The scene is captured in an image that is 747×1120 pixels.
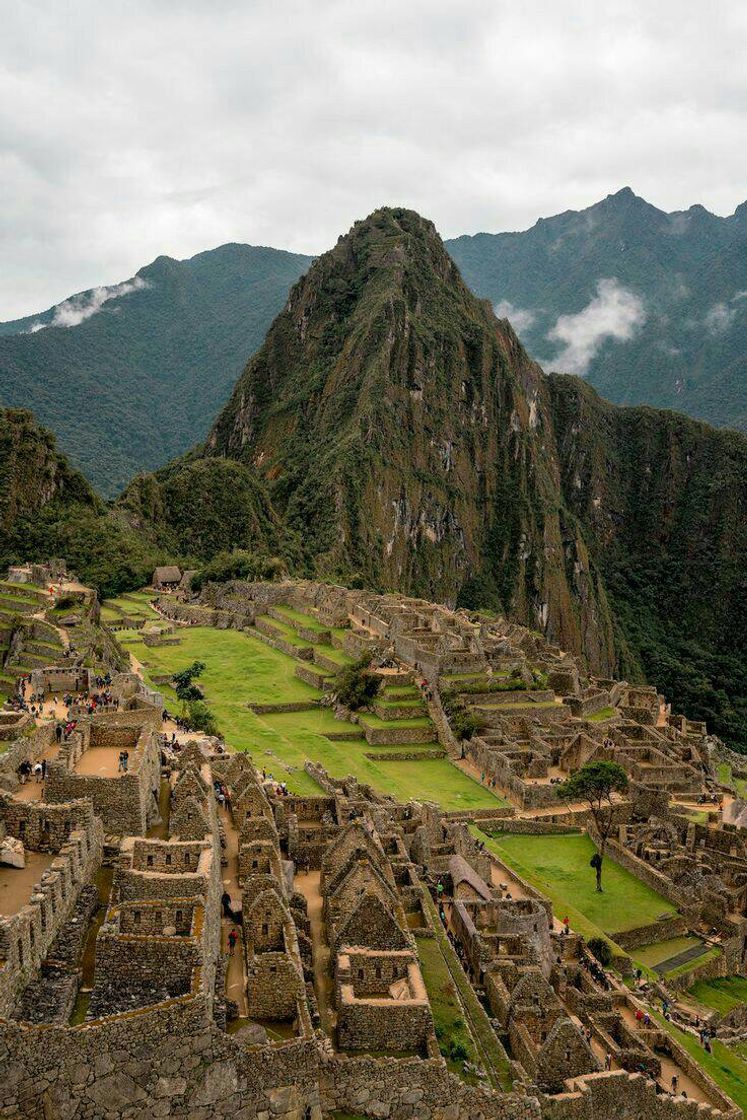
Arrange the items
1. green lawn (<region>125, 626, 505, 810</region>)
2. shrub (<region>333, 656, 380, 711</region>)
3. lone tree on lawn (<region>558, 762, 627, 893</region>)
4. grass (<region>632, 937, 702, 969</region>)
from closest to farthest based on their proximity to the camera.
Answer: grass (<region>632, 937, 702, 969</region>) < green lawn (<region>125, 626, 505, 810</region>) < lone tree on lawn (<region>558, 762, 627, 893</region>) < shrub (<region>333, 656, 380, 711</region>)

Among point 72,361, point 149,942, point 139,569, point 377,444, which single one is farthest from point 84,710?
point 72,361

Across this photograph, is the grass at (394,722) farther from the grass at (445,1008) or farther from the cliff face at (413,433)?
the cliff face at (413,433)

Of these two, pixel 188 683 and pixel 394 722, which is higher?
pixel 188 683

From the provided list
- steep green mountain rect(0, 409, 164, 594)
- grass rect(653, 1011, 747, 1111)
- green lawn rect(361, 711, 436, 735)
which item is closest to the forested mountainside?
steep green mountain rect(0, 409, 164, 594)

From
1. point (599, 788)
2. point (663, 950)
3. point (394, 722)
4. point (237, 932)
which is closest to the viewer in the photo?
point (237, 932)

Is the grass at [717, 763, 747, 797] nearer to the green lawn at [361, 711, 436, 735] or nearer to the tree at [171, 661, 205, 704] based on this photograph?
the green lawn at [361, 711, 436, 735]

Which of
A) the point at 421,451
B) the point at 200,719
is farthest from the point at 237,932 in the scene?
the point at 421,451

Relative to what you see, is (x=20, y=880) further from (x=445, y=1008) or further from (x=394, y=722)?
(x=394, y=722)
